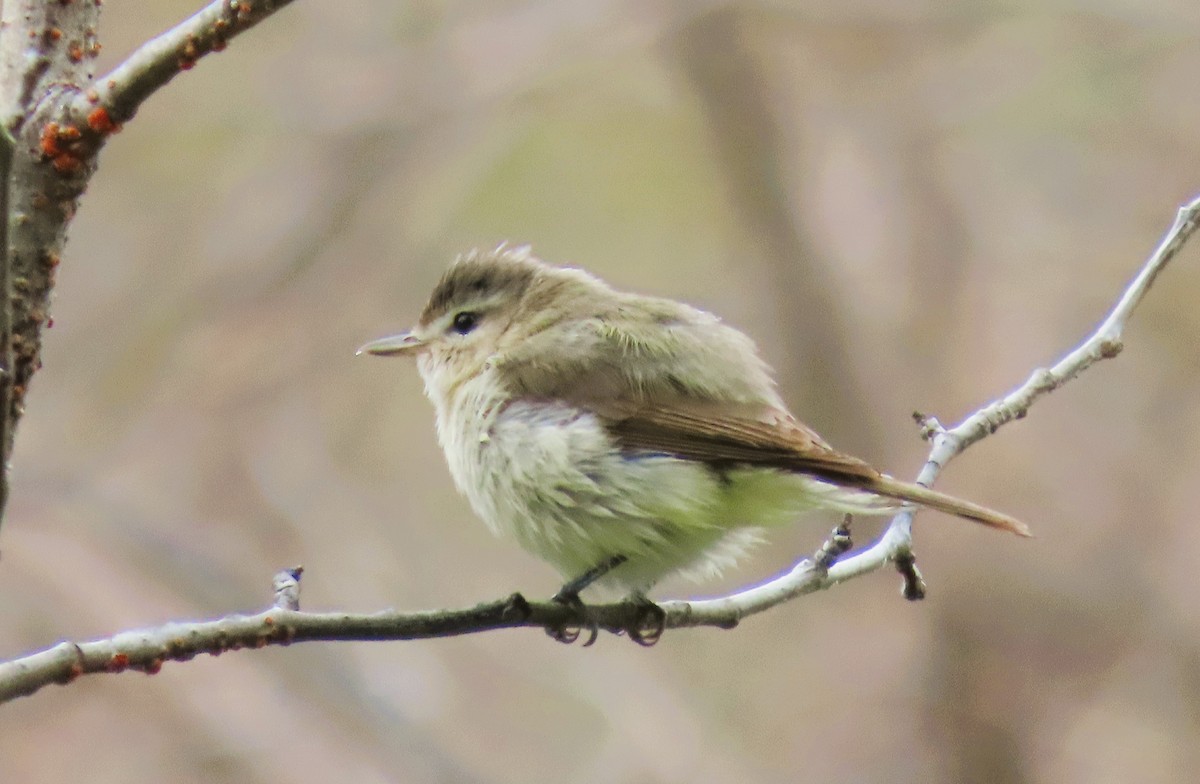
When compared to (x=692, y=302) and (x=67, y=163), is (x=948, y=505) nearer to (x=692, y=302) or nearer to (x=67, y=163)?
(x=67, y=163)

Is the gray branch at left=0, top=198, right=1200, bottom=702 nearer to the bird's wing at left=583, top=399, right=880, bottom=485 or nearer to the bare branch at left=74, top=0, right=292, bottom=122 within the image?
the bird's wing at left=583, top=399, right=880, bottom=485

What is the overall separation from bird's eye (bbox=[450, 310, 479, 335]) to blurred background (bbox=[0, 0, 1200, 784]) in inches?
80.5

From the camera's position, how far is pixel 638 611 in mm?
3082

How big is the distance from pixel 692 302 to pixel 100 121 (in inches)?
188

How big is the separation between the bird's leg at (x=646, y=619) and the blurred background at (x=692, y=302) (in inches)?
108

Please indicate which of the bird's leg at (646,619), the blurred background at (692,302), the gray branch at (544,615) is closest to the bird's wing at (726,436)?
the gray branch at (544,615)

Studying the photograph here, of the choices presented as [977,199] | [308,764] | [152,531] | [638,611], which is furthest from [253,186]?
[638,611]

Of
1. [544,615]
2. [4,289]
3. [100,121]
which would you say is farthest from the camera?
[544,615]

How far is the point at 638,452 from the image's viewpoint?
3193mm

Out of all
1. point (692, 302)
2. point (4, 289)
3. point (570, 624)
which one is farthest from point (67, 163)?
point (692, 302)

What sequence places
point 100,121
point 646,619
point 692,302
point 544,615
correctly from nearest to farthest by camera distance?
1. point 100,121
2. point 544,615
3. point 646,619
4. point 692,302

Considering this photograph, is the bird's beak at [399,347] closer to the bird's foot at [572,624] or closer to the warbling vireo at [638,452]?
the warbling vireo at [638,452]

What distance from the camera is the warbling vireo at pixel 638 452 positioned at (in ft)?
10.2

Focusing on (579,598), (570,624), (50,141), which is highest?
(50,141)
